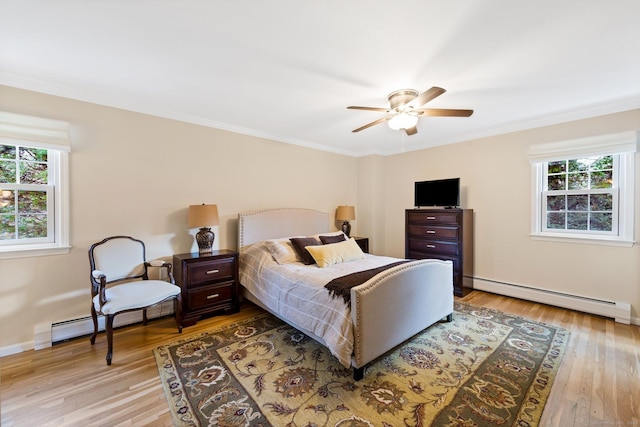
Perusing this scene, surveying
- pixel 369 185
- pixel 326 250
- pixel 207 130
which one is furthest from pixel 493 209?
pixel 207 130

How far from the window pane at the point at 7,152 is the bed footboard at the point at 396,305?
3386mm

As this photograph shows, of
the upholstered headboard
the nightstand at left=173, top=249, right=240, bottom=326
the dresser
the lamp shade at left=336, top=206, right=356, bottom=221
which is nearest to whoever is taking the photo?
the nightstand at left=173, top=249, right=240, bottom=326

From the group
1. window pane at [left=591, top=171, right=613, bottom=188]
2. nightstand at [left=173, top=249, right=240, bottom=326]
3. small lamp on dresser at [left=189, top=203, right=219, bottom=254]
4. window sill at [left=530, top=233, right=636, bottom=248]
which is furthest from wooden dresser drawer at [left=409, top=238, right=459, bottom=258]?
small lamp on dresser at [left=189, top=203, right=219, bottom=254]

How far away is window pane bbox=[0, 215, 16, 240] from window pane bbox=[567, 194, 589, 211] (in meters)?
6.23

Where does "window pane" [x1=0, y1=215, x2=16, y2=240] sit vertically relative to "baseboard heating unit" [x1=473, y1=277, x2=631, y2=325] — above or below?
above

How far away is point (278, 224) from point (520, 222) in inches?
137

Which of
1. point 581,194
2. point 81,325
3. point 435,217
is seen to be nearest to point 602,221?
point 581,194

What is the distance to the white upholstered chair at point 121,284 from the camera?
2.22 m

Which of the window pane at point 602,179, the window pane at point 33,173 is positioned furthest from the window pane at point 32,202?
the window pane at point 602,179

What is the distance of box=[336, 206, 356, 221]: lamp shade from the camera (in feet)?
15.7

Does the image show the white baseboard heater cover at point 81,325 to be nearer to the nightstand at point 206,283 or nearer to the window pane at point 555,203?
the nightstand at point 206,283

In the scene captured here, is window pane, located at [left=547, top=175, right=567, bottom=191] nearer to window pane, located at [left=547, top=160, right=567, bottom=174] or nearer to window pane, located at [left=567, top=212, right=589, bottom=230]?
window pane, located at [left=547, top=160, right=567, bottom=174]

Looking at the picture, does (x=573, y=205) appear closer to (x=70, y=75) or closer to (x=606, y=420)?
(x=606, y=420)

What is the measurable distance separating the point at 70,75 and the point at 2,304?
6.98 feet
